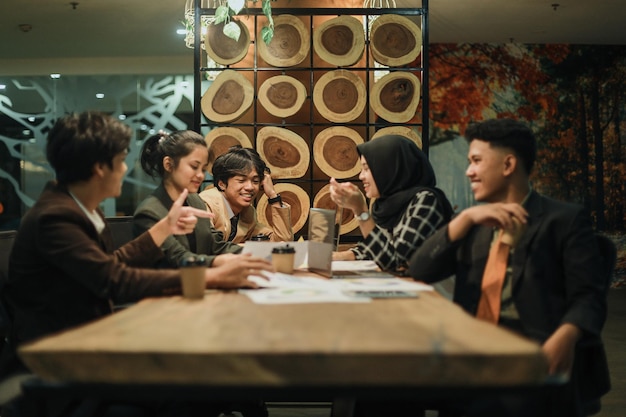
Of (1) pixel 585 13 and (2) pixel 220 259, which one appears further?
(1) pixel 585 13

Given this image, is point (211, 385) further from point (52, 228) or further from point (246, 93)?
point (246, 93)

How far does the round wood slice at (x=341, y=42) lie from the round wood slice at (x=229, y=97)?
0.54 metres

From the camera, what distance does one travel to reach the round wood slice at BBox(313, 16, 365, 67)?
4.97 meters

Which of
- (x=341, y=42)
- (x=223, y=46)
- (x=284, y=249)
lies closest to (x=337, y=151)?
(x=341, y=42)

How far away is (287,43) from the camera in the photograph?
5039 millimetres

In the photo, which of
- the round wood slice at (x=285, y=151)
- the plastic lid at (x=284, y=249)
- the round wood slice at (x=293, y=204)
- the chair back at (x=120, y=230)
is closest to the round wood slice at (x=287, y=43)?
the round wood slice at (x=285, y=151)

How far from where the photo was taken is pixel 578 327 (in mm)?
1886

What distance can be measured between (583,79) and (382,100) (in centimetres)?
508

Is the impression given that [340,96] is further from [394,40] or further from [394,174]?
[394,174]

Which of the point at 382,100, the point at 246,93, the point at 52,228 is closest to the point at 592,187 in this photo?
the point at 382,100

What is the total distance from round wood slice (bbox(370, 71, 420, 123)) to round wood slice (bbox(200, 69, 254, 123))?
0.84 meters

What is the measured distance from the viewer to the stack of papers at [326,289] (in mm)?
1812

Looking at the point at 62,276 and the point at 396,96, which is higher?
the point at 396,96

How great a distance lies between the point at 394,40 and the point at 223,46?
115 cm
